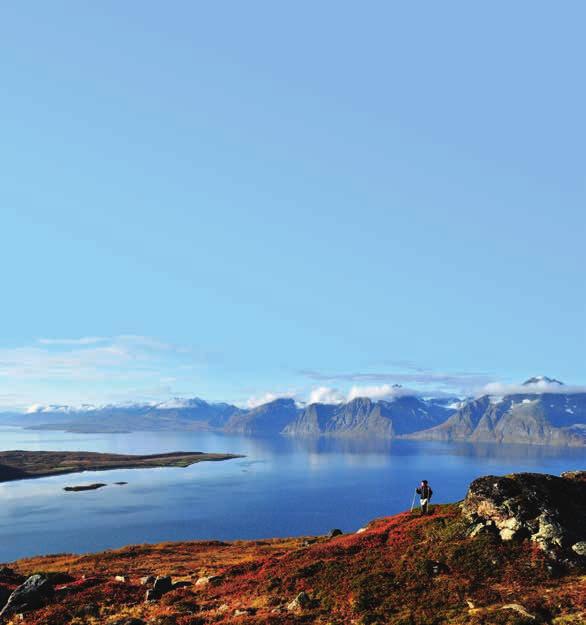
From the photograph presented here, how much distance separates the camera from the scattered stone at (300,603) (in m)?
26.6

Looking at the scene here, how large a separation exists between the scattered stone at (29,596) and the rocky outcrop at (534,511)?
29.8 metres

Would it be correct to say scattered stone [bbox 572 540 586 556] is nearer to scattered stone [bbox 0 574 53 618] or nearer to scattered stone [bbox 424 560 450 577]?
scattered stone [bbox 424 560 450 577]

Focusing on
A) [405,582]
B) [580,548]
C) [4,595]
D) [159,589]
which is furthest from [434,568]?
[4,595]

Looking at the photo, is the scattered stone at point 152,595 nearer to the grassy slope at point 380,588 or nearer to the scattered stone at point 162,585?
the scattered stone at point 162,585

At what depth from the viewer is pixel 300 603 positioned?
26984mm

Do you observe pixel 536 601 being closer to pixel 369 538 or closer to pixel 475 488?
pixel 475 488

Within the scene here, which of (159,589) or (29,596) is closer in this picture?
(29,596)

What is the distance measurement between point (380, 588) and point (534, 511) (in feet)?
42.8

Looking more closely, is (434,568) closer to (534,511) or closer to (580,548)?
(580,548)

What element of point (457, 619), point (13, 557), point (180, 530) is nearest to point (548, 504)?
point (457, 619)

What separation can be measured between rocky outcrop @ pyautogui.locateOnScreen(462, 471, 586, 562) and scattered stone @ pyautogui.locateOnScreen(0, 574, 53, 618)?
29.8m

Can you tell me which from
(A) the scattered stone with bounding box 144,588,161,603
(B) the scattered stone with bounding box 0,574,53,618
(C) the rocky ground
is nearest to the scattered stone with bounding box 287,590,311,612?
(C) the rocky ground

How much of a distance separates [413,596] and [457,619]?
370 centimetres

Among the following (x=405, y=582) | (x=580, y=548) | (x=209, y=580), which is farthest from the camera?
(x=209, y=580)
